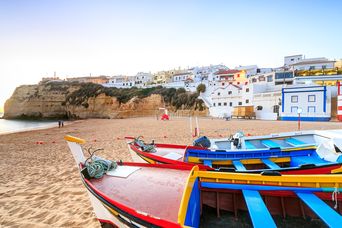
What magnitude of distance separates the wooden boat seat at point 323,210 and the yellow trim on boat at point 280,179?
147mm

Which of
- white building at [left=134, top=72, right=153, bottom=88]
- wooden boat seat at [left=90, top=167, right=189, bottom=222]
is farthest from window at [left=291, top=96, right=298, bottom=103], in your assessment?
white building at [left=134, top=72, right=153, bottom=88]

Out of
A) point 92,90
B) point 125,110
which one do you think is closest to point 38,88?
point 92,90

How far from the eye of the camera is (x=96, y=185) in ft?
9.98

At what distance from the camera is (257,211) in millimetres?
2215

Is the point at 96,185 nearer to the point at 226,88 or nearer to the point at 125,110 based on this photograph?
the point at 226,88

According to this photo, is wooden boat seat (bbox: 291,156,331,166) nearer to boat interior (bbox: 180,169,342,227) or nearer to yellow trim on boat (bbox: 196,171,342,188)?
boat interior (bbox: 180,169,342,227)

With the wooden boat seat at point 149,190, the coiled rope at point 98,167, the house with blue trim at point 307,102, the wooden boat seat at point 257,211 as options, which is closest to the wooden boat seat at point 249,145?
the wooden boat seat at point 149,190

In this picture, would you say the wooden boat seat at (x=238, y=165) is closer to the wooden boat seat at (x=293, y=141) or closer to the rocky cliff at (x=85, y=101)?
the wooden boat seat at (x=293, y=141)

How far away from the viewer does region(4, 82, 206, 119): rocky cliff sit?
50.8 metres

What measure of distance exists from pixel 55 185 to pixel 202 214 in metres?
5.23

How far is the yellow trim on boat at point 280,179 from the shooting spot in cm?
245

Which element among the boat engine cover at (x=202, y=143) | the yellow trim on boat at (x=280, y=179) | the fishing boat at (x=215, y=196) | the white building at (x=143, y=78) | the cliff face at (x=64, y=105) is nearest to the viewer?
the fishing boat at (x=215, y=196)

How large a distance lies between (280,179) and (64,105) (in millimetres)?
66811

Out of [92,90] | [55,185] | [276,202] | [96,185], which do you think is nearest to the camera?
[276,202]
